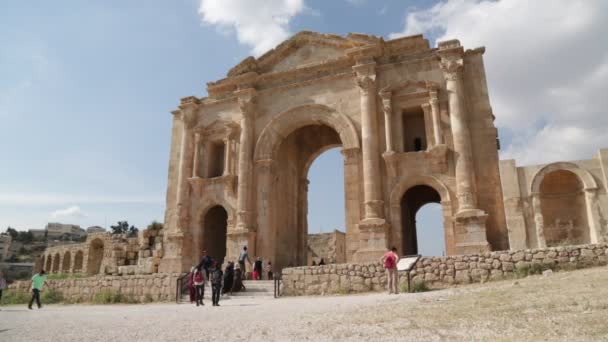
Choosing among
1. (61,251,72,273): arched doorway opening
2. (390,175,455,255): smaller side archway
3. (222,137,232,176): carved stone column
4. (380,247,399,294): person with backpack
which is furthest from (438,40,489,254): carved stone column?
(61,251,72,273): arched doorway opening

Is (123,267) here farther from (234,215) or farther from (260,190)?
(260,190)

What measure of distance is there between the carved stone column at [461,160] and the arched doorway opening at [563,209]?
8.88 ft

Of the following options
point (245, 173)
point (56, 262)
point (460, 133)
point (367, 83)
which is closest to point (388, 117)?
point (367, 83)

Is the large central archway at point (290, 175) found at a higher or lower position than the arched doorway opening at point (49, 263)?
higher

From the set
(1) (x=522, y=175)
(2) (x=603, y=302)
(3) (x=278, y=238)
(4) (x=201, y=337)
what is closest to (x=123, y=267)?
(3) (x=278, y=238)

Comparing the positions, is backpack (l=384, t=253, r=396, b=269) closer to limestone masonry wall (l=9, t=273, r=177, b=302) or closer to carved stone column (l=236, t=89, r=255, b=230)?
limestone masonry wall (l=9, t=273, r=177, b=302)

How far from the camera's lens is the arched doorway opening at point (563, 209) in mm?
15305

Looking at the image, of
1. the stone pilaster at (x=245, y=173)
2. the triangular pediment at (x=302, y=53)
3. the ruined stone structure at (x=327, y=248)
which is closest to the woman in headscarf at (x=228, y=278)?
the stone pilaster at (x=245, y=173)

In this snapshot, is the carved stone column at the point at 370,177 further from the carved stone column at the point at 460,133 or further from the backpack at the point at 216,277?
the backpack at the point at 216,277

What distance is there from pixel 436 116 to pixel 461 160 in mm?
2074

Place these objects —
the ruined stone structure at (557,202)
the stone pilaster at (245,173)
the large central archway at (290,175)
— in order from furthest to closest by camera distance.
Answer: the stone pilaster at (245,173), the large central archway at (290,175), the ruined stone structure at (557,202)

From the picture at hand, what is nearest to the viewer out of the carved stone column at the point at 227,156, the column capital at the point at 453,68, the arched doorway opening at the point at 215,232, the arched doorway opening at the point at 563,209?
the arched doorway opening at the point at 563,209

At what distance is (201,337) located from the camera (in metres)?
5.61

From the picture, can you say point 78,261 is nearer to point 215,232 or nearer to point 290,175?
point 215,232
